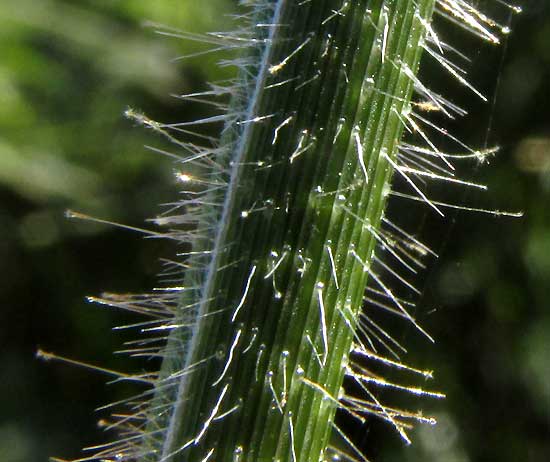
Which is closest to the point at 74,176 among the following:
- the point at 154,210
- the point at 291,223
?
the point at 154,210

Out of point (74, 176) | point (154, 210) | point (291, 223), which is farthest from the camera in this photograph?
point (154, 210)

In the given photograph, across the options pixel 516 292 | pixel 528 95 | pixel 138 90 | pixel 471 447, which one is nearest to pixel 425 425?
pixel 471 447

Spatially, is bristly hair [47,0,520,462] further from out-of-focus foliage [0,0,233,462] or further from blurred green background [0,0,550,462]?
out-of-focus foliage [0,0,233,462]

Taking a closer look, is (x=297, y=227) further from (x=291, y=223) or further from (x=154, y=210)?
(x=154, y=210)

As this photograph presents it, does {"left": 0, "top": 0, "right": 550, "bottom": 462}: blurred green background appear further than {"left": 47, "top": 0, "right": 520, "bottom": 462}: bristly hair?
Yes

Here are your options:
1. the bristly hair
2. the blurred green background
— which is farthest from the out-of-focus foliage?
the bristly hair

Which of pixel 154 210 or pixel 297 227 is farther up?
pixel 297 227

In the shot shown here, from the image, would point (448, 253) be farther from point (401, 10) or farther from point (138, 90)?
point (401, 10)

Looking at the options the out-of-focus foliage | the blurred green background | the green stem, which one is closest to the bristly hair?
the green stem
